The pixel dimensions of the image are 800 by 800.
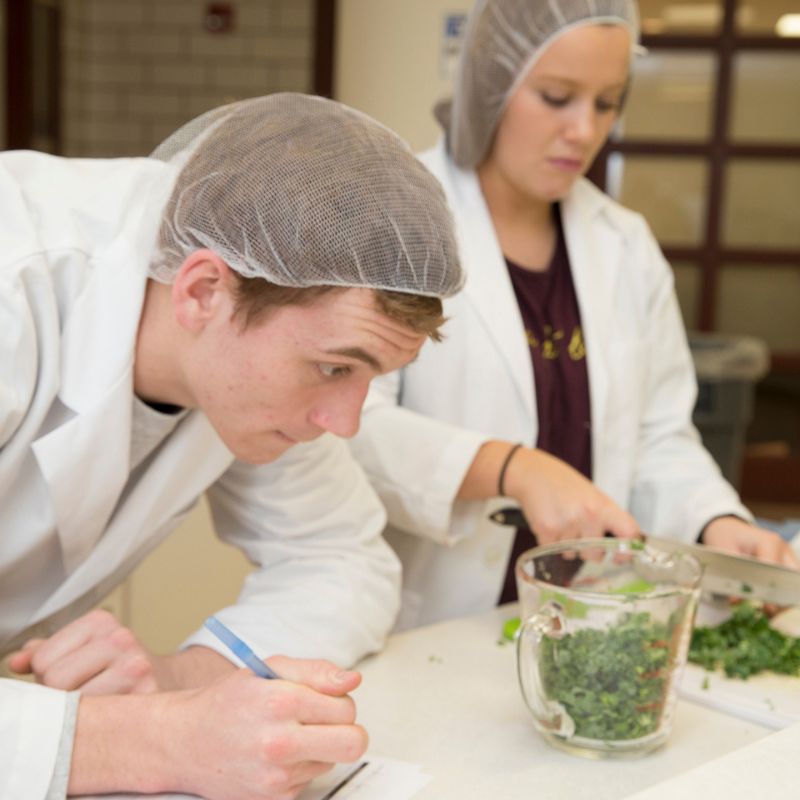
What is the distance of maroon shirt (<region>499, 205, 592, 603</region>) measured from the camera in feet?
5.86

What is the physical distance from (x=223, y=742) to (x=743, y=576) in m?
0.70

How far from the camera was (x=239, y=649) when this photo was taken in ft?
3.10

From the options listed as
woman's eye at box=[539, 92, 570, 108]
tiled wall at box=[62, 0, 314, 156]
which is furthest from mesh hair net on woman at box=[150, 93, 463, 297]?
tiled wall at box=[62, 0, 314, 156]

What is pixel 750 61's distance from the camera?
476cm

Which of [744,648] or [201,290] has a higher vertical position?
[201,290]

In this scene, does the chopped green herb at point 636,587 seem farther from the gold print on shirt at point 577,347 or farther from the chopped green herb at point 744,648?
the gold print on shirt at point 577,347

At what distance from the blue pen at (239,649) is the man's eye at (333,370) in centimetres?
27

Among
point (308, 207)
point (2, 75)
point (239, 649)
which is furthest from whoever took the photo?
point (2, 75)

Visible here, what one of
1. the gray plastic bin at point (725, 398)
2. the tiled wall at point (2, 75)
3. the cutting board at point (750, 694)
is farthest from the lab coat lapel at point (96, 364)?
the tiled wall at point (2, 75)

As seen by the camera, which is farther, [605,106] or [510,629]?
[605,106]

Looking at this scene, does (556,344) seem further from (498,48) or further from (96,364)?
(96,364)

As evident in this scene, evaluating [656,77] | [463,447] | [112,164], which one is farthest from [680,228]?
[112,164]

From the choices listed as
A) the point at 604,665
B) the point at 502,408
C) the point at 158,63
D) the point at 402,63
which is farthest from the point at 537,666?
the point at 158,63

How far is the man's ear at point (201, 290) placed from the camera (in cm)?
109
